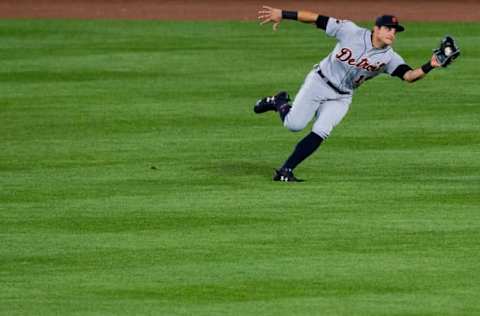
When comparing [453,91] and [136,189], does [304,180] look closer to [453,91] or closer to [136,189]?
[136,189]

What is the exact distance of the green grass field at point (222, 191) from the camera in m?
9.80

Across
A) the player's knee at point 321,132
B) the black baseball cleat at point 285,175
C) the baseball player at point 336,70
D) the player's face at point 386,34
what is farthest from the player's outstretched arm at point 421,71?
the black baseball cleat at point 285,175

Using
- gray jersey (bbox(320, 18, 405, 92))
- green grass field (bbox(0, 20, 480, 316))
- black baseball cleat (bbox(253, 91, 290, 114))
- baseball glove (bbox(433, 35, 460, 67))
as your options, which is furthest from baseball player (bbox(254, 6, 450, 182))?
green grass field (bbox(0, 20, 480, 316))

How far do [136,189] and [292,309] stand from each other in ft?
14.6

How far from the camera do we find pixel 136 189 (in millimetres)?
13531

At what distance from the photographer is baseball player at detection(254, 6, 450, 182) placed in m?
13.5

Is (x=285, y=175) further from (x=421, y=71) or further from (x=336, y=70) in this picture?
(x=421, y=71)

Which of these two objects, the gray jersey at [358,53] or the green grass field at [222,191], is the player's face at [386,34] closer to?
the gray jersey at [358,53]

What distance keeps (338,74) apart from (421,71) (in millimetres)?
910

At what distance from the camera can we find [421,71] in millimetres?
13375

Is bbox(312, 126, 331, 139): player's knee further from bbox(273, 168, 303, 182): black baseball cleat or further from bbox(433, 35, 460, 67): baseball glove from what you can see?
bbox(433, 35, 460, 67): baseball glove

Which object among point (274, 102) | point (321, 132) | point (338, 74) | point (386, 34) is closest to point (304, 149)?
point (321, 132)

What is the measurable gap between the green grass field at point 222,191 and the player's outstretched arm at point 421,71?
0.93 m

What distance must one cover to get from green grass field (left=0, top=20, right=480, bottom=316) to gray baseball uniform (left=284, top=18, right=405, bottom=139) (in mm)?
547
